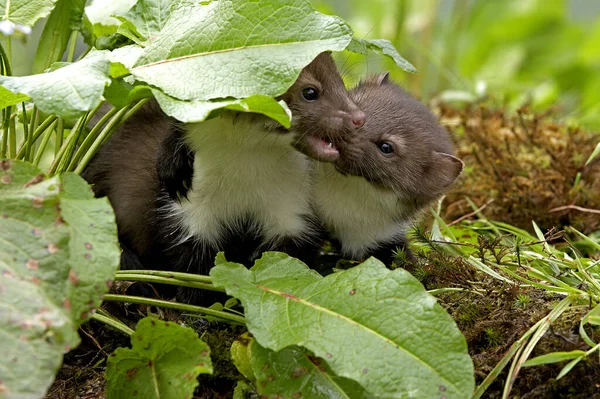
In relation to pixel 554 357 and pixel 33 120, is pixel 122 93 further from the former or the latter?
pixel 554 357

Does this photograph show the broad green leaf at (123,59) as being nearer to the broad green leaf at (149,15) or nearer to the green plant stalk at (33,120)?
the broad green leaf at (149,15)

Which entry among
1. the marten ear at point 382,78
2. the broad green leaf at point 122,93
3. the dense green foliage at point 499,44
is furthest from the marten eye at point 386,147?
the dense green foliage at point 499,44

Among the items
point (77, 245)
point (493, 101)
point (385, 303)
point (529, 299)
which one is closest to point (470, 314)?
point (529, 299)

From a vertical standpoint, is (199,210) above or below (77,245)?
below

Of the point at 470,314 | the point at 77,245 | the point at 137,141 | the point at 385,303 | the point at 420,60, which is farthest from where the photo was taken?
the point at 420,60

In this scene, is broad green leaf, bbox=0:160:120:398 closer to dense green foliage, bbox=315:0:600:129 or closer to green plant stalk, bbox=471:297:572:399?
Answer: green plant stalk, bbox=471:297:572:399

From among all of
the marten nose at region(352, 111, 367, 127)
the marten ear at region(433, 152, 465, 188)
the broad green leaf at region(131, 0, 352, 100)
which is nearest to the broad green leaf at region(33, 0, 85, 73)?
the broad green leaf at region(131, 0, 352, 100)

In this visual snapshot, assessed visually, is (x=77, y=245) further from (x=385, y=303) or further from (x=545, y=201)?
(x=545, y=201)
